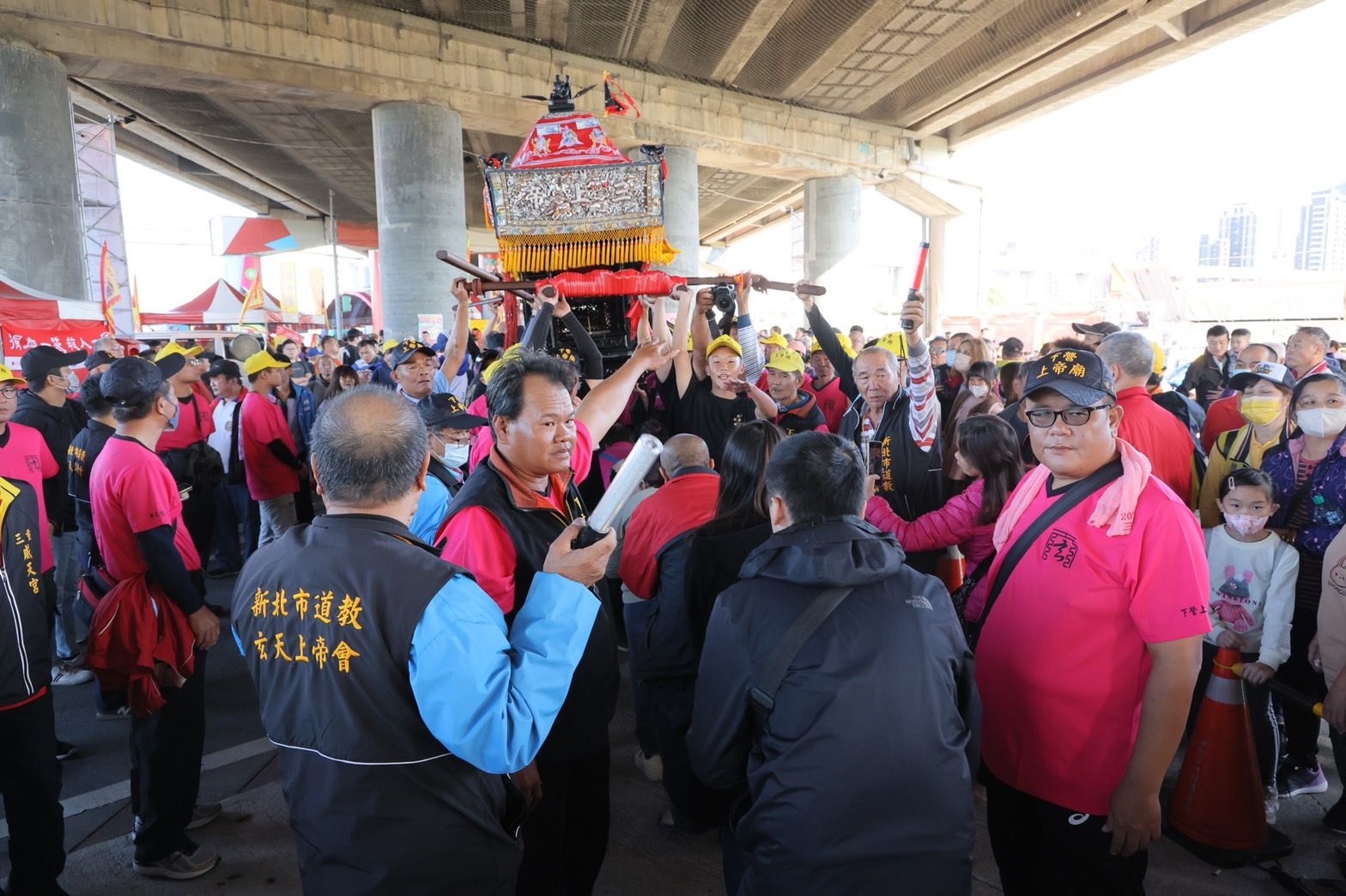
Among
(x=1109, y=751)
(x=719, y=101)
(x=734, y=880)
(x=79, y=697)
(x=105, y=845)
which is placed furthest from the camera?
(x=719, y=101)

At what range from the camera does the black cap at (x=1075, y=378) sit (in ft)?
6.61

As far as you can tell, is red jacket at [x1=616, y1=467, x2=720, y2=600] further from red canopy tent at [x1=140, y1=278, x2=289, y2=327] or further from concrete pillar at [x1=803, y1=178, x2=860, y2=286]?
red canopy tent at [x1=140, y1=278, x2=289, y2=327]

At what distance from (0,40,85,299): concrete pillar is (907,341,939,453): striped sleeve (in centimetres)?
1052

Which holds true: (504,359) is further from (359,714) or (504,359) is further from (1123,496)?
(1123,496)

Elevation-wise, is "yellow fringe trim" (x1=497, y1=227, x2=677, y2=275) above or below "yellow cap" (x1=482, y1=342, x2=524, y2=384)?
above

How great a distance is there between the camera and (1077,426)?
204 cm

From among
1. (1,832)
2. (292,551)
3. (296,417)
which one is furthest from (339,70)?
A: (292,551)

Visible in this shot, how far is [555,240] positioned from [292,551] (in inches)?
193

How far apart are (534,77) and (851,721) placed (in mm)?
13647

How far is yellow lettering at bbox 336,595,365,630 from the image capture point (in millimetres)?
1412

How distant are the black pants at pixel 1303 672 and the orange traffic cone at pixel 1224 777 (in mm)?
559

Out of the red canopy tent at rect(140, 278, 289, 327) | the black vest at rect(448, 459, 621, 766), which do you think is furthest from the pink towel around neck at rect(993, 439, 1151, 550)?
the red canopy tent at rect(140, 278, 289, 327)

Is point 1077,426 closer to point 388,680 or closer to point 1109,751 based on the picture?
point 1109,751

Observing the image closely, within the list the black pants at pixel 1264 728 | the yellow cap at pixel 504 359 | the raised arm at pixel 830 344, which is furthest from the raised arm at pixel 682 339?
the black pants at pixel 1264 728
